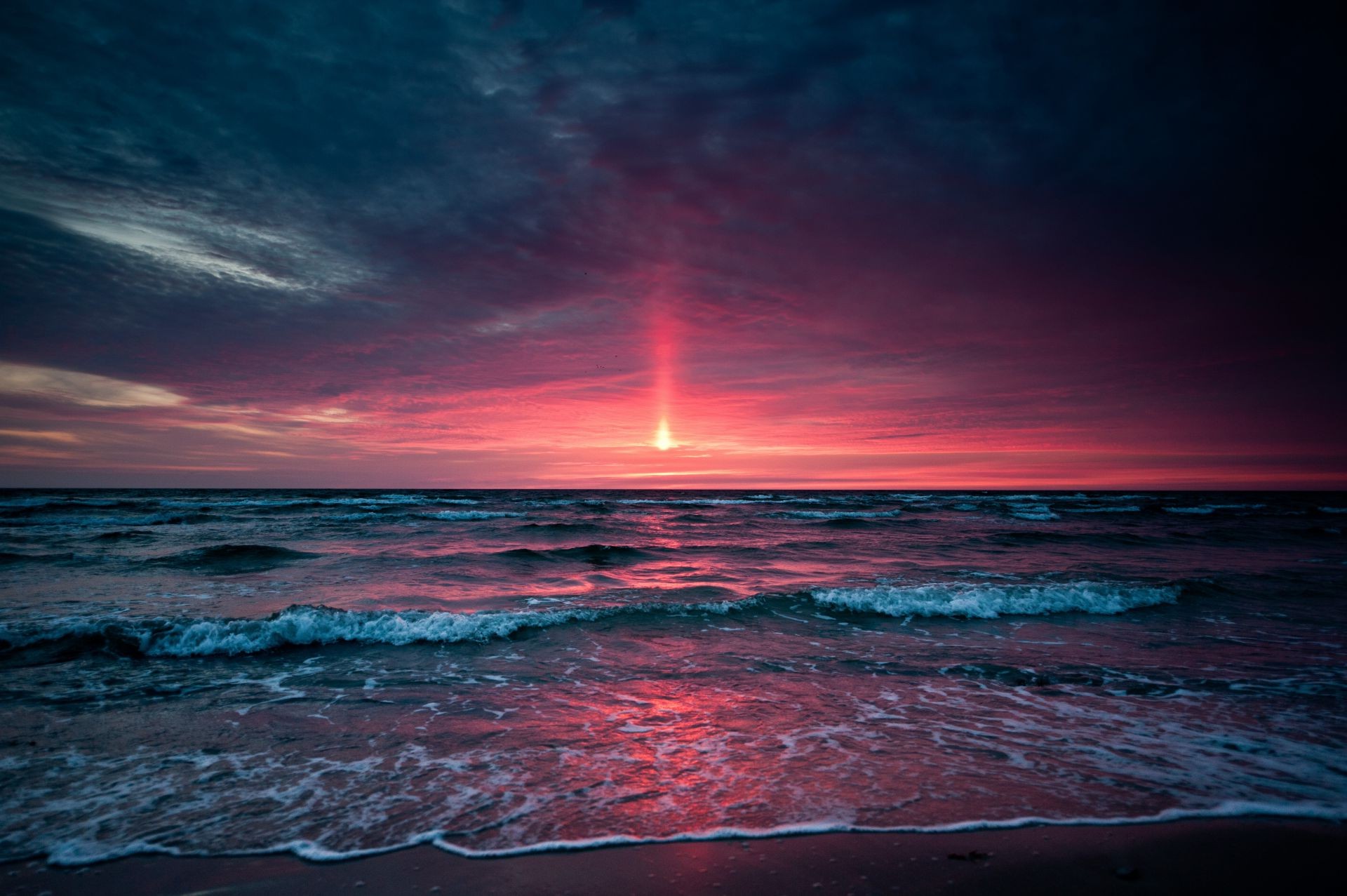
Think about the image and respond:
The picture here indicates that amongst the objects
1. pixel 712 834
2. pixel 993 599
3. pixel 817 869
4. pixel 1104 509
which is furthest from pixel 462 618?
pixel 1104 509

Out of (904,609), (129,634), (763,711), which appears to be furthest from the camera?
(904,609)

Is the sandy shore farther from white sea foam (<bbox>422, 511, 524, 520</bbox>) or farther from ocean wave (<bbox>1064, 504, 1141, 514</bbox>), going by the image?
ocean wave (<bbox>1064, 504, 1141, 514</bbox>)

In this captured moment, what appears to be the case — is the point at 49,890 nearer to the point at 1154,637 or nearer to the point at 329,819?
the point at 329,819

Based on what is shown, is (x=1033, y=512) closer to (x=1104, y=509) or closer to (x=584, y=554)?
(x=1104, y=509)

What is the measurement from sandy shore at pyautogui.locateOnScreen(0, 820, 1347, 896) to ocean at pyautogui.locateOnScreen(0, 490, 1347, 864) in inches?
7.0

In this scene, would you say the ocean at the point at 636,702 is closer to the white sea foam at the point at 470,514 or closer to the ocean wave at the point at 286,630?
the ocean wave at the point at 286,630

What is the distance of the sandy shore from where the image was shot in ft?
12.0

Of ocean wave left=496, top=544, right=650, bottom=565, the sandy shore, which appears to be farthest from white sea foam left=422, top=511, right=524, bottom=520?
the sandy shore

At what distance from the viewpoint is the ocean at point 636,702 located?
450 centimetres

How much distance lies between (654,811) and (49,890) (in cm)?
385

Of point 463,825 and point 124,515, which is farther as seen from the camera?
point 124,515

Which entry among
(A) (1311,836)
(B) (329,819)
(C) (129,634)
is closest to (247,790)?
(B) (329,819)

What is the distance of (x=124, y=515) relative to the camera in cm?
3431

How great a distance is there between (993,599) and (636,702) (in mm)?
8749
